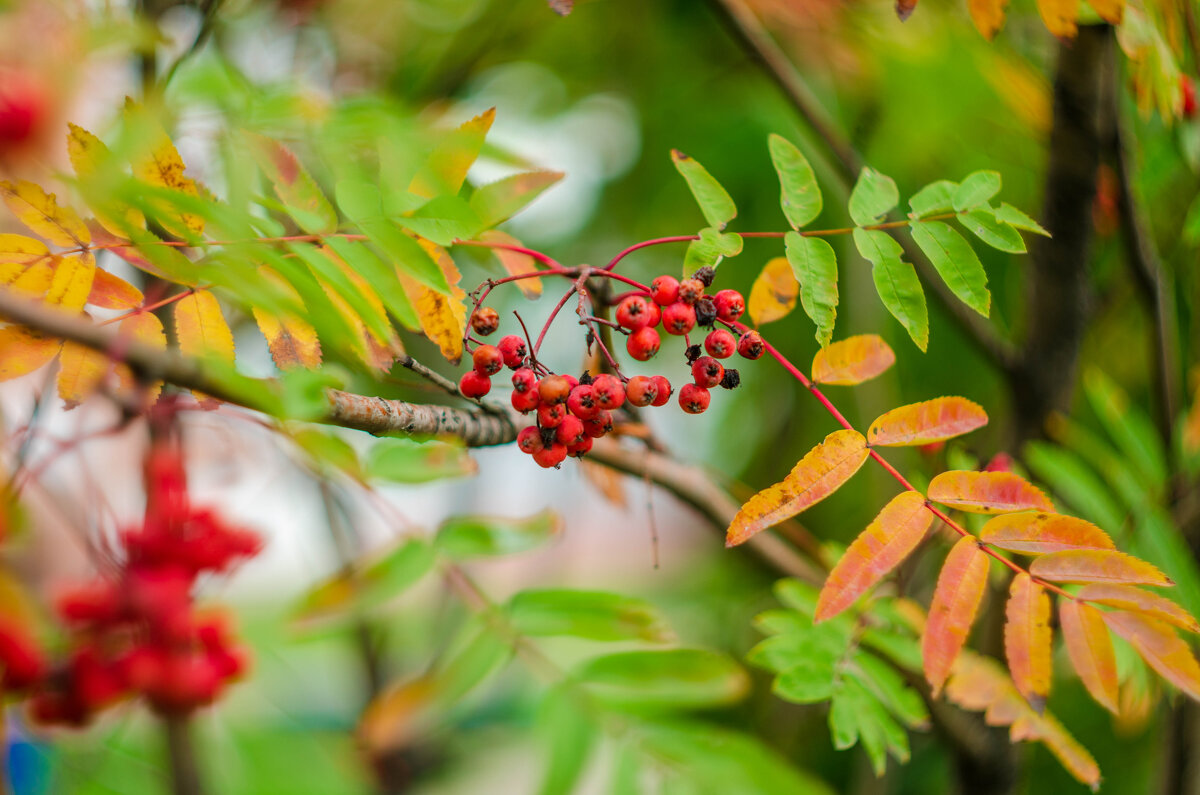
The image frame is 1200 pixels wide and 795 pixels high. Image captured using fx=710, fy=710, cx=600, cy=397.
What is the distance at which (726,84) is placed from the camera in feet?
5.81

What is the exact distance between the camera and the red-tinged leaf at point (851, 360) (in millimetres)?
556

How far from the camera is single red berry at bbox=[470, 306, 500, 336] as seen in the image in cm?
54

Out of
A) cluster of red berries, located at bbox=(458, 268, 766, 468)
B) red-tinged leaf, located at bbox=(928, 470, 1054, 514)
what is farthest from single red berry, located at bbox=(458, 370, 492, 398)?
red-tinged leaf, located at bbox=(928, 470, 1054, 514)

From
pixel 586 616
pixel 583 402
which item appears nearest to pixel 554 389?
pixel 583 402

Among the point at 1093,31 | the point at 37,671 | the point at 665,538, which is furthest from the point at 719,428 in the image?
the point at 37,671

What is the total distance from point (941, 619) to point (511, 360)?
0.36 meters

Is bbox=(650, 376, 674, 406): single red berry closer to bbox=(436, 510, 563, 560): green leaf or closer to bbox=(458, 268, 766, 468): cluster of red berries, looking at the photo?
bbox=(458, 268, 766, 468): cluster of red berries

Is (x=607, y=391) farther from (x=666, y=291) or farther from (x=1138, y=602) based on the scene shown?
(x=1138, y=602)

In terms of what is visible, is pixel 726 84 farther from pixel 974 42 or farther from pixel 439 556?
pixel 439 556

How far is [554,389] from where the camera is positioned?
1.63 ft

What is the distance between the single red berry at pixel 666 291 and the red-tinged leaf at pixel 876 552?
8.1 inches

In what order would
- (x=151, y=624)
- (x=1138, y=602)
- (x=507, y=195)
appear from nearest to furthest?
1. (x=1138, y=602)
2. (x=507, y=195)
3. (x=151, y=624)

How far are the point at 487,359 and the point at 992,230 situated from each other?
0.38 meters

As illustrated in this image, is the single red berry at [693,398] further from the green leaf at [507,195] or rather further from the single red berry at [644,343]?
the green leaf at [507,195]
